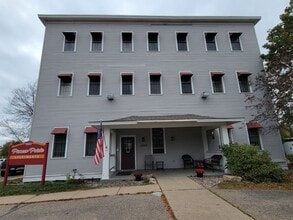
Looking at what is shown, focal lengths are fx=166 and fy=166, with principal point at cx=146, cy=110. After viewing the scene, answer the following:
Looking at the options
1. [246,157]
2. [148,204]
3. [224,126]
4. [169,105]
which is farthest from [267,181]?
[169,105]

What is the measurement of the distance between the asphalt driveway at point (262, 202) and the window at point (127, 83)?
7.60 metres

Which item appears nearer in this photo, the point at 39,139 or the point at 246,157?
the point at 246,157

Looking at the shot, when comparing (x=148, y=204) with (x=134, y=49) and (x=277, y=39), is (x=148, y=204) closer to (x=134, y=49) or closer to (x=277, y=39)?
(x=134, y=49)

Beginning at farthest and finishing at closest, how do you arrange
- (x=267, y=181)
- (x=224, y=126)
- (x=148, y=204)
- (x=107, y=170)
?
(x=224, y=126) < (x=107, y=170) < (x=267, y=181) < (x=148, y=204)

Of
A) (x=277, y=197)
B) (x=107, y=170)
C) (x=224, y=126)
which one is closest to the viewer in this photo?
(x=277, y=197)

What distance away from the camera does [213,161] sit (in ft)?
31.6

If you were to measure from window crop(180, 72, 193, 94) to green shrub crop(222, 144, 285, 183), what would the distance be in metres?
4.72

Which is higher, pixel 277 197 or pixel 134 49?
pixel 134 49

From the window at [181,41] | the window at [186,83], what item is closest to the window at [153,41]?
the window at [181,41]

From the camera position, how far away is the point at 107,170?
802 cm

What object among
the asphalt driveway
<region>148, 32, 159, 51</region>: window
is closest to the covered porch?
the asphalt driveway

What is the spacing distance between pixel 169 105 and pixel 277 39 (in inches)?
317

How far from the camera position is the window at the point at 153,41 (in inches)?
477

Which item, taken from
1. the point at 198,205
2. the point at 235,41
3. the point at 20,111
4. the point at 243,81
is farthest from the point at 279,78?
the point at 20,111
